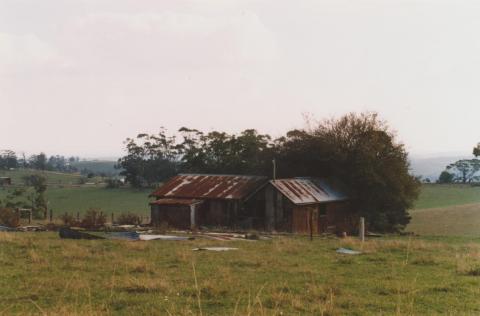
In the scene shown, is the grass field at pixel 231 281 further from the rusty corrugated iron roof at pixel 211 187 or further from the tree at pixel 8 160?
the tree at pixel 8 160

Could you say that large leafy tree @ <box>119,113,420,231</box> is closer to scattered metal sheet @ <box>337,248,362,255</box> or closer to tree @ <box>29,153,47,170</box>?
scattered metal sheet @ <box>337,248,362,255</box>

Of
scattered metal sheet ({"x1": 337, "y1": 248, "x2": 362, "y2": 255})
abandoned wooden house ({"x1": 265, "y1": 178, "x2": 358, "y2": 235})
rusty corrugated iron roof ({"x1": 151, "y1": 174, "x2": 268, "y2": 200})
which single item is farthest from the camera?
rusty corrugated iron roof ({"x1": 151, "y1": 174, "x2": 268, "y2": 200})

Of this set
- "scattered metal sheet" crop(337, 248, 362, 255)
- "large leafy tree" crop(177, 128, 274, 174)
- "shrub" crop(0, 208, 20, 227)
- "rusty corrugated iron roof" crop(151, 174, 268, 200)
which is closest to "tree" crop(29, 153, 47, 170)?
"large leafy tree" crop(177, 128, 274, 174)

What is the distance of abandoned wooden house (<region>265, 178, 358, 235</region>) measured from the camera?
1511 inches

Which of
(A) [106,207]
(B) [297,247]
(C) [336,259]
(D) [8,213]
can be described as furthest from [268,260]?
(A) [106,207]

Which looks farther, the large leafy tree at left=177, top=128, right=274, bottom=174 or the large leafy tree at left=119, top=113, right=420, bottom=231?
the large leafy tree at left=177, top=128, right=274, bottom=174

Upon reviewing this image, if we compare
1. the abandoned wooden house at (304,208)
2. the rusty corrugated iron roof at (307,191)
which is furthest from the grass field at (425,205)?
the rusty corrugated iron roof at (307,191)

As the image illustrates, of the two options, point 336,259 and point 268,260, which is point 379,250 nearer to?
point 336,259

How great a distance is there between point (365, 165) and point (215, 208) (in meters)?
12.7

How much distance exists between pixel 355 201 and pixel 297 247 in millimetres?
22824

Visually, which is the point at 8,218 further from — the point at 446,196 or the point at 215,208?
the point at 446,196

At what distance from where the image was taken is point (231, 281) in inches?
546

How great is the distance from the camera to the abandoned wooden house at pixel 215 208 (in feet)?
132

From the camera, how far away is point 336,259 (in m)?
19.1
